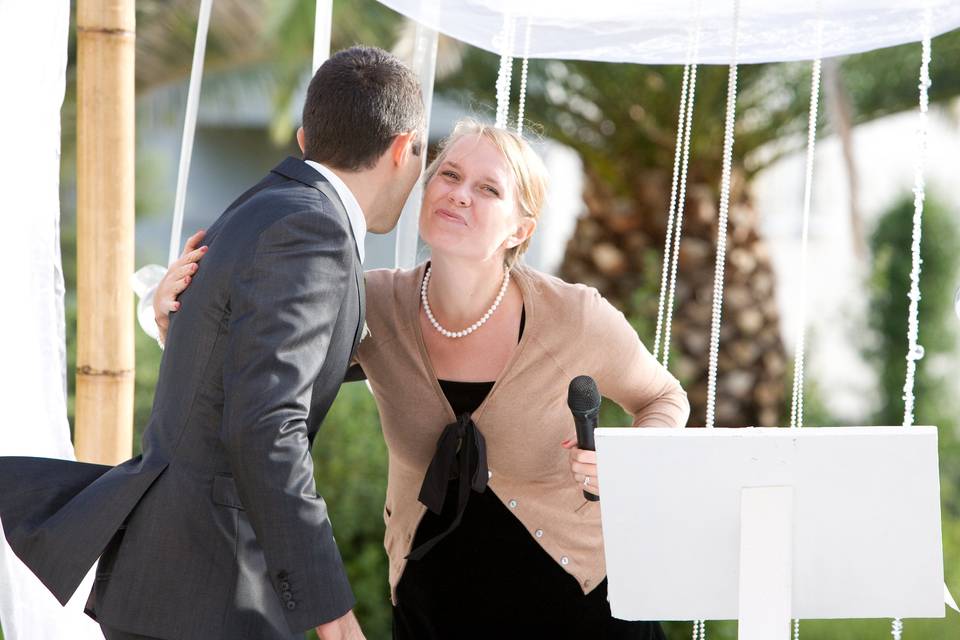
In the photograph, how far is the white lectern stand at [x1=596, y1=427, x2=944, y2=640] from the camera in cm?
164

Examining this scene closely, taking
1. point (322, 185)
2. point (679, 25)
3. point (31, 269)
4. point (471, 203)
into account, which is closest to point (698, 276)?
point (679, 25)

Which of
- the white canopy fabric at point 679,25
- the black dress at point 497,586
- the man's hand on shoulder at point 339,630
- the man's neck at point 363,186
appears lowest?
the black dress at point 497,586

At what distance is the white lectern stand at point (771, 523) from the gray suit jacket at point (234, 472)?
0.47 m

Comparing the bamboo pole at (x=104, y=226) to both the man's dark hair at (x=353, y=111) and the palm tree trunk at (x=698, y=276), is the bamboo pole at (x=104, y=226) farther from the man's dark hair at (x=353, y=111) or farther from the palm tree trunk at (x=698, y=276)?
the palm tree trunk at (x=698, y=276)

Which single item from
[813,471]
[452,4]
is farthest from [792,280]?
[813,471]

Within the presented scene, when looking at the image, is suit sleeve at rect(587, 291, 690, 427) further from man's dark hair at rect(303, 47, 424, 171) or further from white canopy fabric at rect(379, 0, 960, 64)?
white canopy fabric at rect(379, 0, 960, 64)

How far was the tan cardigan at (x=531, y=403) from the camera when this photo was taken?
8.39 feet

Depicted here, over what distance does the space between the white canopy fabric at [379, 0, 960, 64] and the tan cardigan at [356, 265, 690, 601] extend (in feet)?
3.35

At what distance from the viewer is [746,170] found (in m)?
7.12

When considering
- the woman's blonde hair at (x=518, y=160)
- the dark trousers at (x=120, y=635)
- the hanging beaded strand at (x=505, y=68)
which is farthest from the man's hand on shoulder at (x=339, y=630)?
the hanging beaded strand at (x=505, y=68)

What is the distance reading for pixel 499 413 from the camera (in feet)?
8.36

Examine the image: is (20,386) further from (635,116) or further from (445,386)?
(635,116)

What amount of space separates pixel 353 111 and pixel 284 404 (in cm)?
60

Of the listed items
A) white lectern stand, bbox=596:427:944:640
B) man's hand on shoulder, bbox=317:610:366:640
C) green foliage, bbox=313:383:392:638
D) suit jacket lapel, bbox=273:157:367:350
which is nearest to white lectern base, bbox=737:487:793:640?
white lectern stand, bbox=596:427:944:640
